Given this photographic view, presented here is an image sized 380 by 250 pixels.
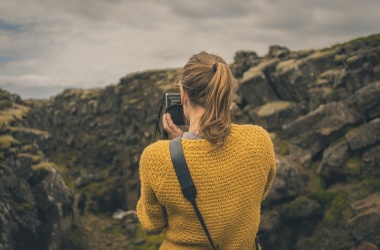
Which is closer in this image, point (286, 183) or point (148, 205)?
point (148, 205)

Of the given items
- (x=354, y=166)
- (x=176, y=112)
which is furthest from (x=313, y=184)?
(x=176, y=112)

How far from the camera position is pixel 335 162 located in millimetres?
43906

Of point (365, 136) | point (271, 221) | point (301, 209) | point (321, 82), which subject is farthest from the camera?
point (321, 82)

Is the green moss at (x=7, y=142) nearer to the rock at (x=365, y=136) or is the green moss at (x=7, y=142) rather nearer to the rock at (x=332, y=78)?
the rock at (x=365, y=136)

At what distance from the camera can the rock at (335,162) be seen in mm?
43562

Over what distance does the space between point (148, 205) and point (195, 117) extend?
1.41 m

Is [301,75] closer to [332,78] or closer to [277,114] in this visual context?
[332,78]

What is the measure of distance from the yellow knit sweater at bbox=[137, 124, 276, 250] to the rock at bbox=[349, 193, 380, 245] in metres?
32.6

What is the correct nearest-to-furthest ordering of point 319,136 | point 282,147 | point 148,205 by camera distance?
point 148,205
point 319,136
point 282,147

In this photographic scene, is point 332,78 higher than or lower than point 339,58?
lower

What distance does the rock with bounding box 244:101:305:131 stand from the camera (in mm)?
56688

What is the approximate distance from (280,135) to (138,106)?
60.5 metres

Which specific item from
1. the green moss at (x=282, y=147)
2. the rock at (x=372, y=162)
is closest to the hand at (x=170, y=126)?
the rock at (x=372, y=162)

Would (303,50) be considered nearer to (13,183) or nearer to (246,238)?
(13,183)
